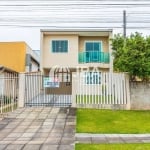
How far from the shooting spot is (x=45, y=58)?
28969 mm

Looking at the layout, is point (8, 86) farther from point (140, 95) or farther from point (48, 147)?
point (48, 147)

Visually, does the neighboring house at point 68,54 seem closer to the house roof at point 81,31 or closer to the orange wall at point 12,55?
the house roof at point 81,31

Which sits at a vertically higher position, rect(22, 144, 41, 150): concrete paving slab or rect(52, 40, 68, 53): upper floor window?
rect(52, 40, 68, 53): upper floor window

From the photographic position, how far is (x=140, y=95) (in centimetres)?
1797

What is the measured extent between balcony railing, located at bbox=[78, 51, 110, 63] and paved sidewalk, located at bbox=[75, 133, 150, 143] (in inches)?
682

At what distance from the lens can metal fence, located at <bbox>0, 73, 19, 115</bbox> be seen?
1748 cm

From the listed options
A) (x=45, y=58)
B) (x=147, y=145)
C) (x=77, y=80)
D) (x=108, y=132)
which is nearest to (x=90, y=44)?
(x=45, y=58)

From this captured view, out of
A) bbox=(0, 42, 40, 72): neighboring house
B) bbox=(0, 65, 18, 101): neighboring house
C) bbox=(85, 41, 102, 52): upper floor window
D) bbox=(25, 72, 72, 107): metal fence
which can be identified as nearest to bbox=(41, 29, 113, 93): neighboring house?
bbox=(85, 41, 102, 52): upper floor window

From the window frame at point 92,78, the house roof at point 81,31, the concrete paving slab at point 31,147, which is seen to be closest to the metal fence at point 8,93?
the window frame at point 92,78

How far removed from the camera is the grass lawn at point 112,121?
41.7 feet

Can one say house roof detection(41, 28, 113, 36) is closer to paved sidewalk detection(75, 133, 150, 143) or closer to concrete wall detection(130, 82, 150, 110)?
concrete wall detection(130, 82, 150, 110)

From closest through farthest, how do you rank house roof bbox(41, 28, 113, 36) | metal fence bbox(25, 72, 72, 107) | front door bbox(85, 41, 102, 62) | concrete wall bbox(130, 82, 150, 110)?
concrete wall bbox(130, 82, 150, 110) < metal fence bbox(25, 72, 72, 107) < house roof bbox(41, 28, 113, 36) < front door bbox(85, 41, 102, 62)

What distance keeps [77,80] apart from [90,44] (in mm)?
12251

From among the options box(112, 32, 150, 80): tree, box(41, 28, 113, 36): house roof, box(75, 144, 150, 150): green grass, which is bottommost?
box(75, 144, 150, 150): green grass
